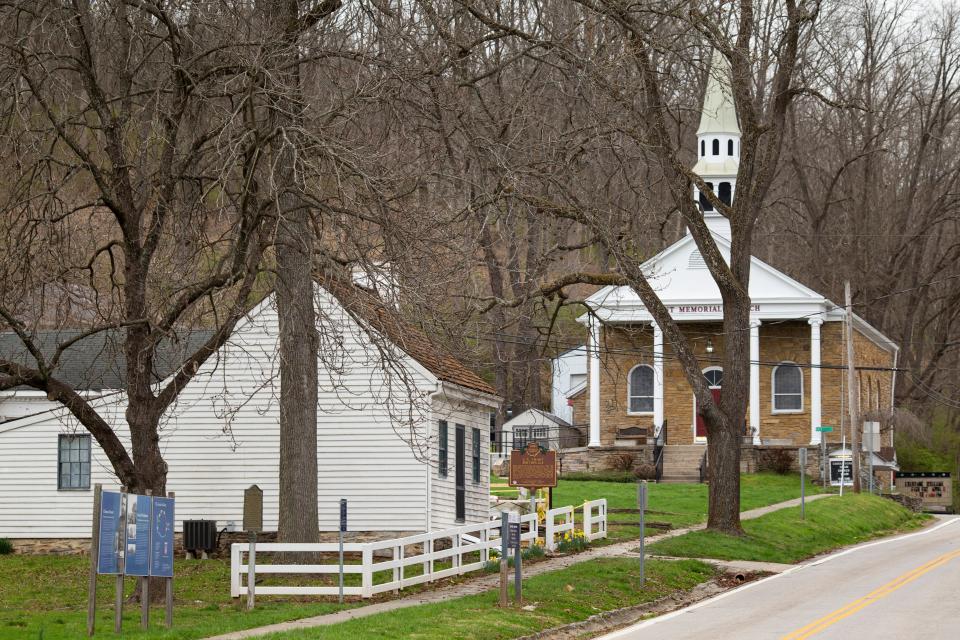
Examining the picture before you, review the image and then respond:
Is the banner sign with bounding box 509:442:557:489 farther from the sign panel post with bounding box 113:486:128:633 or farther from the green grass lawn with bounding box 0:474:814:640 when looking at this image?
the sign panel post with bounding box 113:486:128:633

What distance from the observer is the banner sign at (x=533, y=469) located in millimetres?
22425

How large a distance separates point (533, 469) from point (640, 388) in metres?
32.9

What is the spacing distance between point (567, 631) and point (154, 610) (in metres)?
5.61

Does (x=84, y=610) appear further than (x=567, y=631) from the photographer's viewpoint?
Yes

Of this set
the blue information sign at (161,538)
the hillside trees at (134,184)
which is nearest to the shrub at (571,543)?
the hillside trees at (134,184)

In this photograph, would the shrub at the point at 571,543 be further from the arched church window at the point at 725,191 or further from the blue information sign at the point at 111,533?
the arched church window at the point at 725,191

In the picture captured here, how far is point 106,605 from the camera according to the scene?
20203 mm

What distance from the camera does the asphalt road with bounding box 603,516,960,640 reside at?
1738 centimetres

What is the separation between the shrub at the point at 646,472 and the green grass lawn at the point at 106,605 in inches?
970

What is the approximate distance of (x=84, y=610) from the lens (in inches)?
771

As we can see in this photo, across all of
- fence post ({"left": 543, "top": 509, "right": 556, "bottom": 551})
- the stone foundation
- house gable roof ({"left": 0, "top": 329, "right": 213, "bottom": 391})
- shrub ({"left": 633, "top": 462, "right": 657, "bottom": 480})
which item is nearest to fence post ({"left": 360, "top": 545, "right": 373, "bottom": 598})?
fence post ({"left": 543, "top": 509, "right": 556, "bottom": 551})

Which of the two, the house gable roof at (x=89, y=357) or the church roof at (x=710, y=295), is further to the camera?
the church roof at (x=710, y=295)

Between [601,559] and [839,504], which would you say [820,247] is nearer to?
[839,504]

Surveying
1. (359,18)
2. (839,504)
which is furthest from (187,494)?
(839,504)
